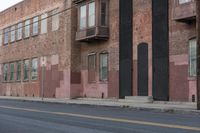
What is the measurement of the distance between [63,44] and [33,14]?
8809mm

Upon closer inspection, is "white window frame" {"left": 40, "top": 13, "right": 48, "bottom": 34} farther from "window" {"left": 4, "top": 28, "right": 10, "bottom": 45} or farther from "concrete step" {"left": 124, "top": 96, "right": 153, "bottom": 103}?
"concrete step" {"left": 124, "top": 96, "right": 153, "bottom": 103}

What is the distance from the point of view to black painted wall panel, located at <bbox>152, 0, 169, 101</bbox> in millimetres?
27672

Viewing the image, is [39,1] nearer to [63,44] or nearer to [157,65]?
[63,44]

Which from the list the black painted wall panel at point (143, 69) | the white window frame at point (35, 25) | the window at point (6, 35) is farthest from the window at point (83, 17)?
the window at point (6, 35)

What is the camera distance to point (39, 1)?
44.3m

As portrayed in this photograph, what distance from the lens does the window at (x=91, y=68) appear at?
Result: 35.2 meters

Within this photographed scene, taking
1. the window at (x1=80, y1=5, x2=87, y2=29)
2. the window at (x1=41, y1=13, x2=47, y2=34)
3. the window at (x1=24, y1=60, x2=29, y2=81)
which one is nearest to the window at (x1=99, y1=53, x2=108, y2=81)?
the window at (x1=80, y1=5, x2=87, y2=29)

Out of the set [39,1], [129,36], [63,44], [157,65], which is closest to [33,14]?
[39,1]

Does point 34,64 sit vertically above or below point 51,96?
above

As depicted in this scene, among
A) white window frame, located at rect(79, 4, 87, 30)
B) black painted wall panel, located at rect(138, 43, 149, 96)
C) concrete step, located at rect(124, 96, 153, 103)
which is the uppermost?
white window frame, located at rect(79, 4, 87, 30)

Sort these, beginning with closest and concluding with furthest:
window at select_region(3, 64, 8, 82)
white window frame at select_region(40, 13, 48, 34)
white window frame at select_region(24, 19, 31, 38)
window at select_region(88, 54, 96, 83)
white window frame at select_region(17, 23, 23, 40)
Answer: window at select_region(88, 54, 96, 83), white window frame at select_region(40, 13, 48, 34), white window frame at select_region(24, 19, 31, 38), white window frame at select_region(17, 23, 23, 40), window at select_region(3, 64, 8, 82)

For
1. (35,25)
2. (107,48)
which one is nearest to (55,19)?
(35,25)

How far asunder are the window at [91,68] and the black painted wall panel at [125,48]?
3.65 metres

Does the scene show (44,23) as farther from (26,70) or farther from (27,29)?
(26,70)
